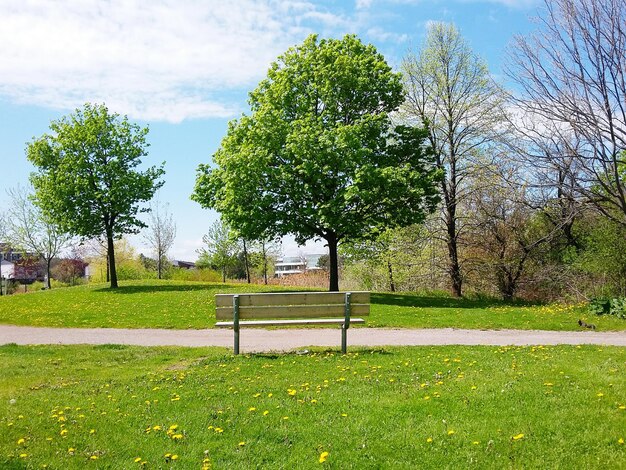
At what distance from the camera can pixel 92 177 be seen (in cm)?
3325

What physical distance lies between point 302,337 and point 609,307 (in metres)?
10.5

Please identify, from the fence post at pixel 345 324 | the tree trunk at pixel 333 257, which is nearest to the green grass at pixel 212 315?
the tree trunk at pixel 333 257

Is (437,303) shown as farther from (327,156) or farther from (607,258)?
(327,156)

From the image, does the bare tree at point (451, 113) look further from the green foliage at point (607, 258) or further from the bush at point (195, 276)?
the bush at point (195, 276)

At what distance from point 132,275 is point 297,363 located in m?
41.9

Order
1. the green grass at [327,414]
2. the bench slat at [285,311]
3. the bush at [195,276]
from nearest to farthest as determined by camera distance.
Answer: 1. the green grass at [327,414]
2. the bench slat at [285,311]
3. the bush at [195,276]

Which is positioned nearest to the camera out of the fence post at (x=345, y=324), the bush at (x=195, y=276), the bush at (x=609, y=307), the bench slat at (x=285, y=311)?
the bench slat at (x=285, y=311)

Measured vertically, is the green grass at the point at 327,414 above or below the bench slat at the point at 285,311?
below

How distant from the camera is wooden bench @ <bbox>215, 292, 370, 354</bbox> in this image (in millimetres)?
9938

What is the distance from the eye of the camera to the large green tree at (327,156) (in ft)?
75.5

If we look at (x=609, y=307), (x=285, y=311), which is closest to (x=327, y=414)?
(x=285, y=311)

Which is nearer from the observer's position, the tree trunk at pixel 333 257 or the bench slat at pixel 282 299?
the bench slat at pixel 282 299

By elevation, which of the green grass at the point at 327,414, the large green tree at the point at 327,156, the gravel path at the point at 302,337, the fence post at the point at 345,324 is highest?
the large green tree at the point at 327,156

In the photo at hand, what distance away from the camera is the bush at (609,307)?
54.2 ft
